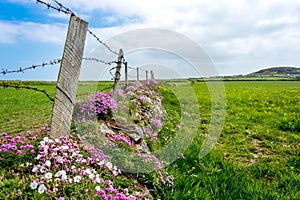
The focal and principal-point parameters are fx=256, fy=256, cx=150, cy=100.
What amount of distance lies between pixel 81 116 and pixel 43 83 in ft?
155

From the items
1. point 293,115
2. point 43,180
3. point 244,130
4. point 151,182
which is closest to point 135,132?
point 151,182

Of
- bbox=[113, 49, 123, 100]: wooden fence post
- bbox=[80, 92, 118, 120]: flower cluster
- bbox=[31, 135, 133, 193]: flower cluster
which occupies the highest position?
bbox=[113, 49, 123, 100]: wooden fence post

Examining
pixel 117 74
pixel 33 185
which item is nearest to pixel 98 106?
pixel 117 74

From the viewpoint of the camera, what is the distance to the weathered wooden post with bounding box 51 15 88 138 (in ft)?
13.3

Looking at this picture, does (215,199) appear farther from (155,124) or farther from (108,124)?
(155,124)

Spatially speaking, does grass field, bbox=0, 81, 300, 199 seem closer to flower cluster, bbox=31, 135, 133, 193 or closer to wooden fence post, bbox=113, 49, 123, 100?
wooden fence post, bbox=113, 49, 123, 100

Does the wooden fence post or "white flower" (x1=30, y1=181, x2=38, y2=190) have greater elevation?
the wooden fence post

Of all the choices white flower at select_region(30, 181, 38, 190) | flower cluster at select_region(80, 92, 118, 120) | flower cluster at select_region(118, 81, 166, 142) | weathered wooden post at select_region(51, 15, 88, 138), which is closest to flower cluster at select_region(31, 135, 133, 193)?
white flower at select_region(30, 181, 38, 190)

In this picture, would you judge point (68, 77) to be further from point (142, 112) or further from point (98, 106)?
point (142, 112)

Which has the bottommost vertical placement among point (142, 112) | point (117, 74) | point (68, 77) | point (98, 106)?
point (142, 112)

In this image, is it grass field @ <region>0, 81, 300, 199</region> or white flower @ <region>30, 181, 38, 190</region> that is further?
grass field @ <region>0, 81, 300, 199</region>

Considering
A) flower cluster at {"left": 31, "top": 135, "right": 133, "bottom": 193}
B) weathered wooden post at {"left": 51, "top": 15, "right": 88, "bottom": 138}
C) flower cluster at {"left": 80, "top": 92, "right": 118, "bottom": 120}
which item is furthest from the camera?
flower cluster at {"left": 80, "top": 92, "right": 118, "bottom": 120}

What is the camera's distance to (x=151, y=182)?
13.6 ft

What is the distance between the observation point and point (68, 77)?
4152 mm
